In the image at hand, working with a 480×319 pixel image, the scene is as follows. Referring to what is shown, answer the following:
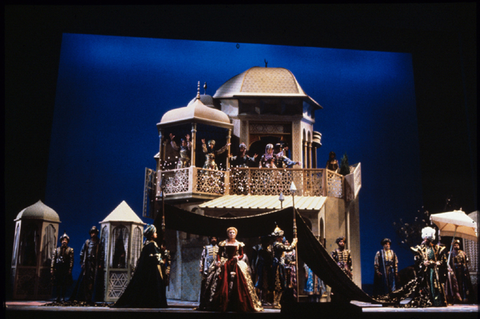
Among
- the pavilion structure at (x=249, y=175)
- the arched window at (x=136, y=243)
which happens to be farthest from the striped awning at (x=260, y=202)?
the arched window at (x=136, y=243)

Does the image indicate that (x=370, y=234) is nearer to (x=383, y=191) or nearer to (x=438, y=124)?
(x=383, y=191)

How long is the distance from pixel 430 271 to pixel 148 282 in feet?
20.4

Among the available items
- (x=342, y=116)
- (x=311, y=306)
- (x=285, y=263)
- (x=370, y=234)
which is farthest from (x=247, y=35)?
(x=370, y=234)

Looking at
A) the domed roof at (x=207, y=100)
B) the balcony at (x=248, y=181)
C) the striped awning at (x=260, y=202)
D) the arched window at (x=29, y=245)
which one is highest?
the domed roof at (x=207, y=100)

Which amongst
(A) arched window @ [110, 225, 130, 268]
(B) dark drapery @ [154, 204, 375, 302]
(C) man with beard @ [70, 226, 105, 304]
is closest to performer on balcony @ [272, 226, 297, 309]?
(B) dark drapery @ [154, 204, 375, 302]

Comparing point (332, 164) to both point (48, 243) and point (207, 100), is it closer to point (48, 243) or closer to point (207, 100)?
point (207, 100)

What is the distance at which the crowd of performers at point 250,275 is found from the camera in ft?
29.0

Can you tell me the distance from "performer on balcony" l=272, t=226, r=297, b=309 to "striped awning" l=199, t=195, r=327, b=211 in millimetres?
2351

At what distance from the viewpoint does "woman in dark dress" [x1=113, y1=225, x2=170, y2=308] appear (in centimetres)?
873

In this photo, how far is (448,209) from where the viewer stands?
1452cm

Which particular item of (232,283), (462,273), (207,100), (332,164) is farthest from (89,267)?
(462,273)

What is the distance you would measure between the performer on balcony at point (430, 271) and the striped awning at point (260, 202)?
3163mm

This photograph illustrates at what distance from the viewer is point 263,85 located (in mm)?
16484

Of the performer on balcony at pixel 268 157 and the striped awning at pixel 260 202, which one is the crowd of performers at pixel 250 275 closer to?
the striped awning at pixel 260 202
